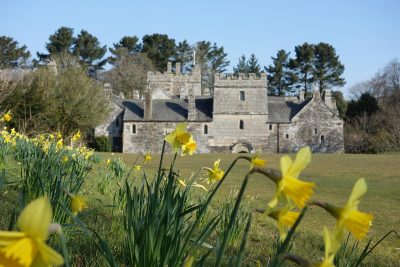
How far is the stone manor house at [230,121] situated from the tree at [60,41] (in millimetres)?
21420

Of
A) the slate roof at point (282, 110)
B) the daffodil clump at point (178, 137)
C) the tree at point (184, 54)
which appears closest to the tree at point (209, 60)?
the tree at point (184, 54)

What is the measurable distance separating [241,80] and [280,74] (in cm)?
1983

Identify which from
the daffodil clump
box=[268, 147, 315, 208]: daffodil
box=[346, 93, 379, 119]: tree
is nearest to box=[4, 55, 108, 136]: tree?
→ the daffodil clump

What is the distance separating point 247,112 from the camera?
4047cm

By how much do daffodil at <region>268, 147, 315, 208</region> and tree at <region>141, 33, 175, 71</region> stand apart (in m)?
62.1

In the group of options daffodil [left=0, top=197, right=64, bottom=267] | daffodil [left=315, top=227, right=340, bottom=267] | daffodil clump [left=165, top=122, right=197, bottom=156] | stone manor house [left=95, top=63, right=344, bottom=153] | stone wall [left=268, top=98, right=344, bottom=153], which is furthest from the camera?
stone wall [left=268, top=98, right=344, bottom=153]

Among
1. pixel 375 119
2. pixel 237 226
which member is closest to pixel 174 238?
A: pixel 237 226

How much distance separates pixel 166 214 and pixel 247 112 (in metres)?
38.8

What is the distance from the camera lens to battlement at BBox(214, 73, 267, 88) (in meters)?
40.6

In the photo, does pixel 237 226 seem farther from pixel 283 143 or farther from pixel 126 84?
pixel 126 84

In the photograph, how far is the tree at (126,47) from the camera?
60.8m

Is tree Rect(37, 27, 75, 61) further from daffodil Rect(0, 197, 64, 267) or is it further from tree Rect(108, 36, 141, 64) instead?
daffodil Rect(0, 197, 64, 267)

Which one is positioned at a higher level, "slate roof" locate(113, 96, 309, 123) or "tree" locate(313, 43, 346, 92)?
"tree" locate(313, 43, 346, 92)

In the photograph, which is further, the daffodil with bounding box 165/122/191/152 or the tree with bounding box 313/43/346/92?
the tree with bounding box 313/43/346/92
